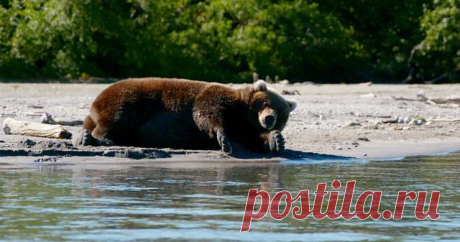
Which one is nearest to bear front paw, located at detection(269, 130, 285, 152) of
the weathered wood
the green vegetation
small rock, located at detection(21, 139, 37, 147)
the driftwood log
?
the driftwood log

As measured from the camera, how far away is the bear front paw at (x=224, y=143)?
35.6 feet

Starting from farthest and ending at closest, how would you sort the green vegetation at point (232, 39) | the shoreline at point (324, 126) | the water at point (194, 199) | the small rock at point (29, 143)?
the green vegetation at point (232, 39) → the shoreline at point (324, 126) → the small rock at point (29, 143) → the water at point (194, 199)

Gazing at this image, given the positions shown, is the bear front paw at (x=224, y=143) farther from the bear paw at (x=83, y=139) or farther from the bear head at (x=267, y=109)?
the bear paw at (x=83, y=139)

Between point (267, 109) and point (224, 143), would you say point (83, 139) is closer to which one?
point (224, 143)

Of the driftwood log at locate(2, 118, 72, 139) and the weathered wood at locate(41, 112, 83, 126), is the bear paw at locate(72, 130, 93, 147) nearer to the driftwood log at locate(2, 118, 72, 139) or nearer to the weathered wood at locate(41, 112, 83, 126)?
the driftwood log at locate(2, 118, 72, 139)

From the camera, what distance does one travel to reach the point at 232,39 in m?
24.8

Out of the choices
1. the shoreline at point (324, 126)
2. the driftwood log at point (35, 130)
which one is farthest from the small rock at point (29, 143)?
the driftwood log at point (35, 130)

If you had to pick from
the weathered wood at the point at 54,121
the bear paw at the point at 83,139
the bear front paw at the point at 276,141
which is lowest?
the bear paw at the point at 83,139

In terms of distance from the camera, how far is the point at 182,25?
81.0 feet

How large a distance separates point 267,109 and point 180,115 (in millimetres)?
933

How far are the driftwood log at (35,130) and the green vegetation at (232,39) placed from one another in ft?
34.2

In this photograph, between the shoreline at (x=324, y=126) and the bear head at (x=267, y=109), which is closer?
the shoreline at (x=324, y=126)

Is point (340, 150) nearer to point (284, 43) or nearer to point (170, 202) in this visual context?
point (170, 202)

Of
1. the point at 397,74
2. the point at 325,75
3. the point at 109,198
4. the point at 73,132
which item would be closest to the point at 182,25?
the point at 325,75
